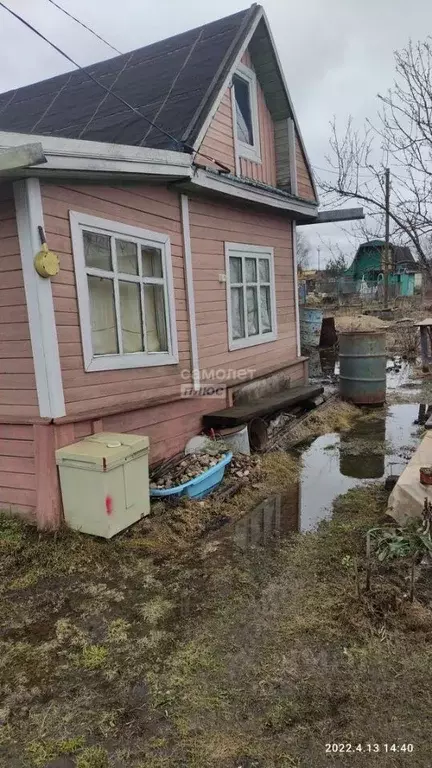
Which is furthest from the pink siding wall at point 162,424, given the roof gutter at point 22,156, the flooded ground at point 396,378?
the flooded ground at point 396,378

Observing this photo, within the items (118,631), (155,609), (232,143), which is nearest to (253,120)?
(232,143)

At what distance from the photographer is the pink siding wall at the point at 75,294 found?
13.1ft

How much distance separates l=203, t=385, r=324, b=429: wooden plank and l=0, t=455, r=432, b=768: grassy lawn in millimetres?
2100

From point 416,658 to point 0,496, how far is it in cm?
348

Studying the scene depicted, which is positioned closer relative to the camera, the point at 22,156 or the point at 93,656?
the point at 93,656

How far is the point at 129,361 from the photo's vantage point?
4750 mm

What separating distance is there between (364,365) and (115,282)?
529 centimetres

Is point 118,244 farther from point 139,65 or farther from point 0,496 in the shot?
point 139,65

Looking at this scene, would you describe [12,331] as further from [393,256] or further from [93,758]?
[393,256]

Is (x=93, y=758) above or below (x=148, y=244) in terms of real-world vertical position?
below

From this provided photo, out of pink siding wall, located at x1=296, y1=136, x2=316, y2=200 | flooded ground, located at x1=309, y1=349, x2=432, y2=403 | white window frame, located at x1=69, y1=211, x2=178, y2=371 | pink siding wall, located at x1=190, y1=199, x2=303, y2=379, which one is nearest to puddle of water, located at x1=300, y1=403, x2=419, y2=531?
flooded ground, located at x1=309, y1=349, x2=432, y2=403

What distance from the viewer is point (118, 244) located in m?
4.65

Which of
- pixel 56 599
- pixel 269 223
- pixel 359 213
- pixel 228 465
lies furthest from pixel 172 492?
pixel 359 213

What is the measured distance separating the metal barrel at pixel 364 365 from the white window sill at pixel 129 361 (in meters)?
4.18
